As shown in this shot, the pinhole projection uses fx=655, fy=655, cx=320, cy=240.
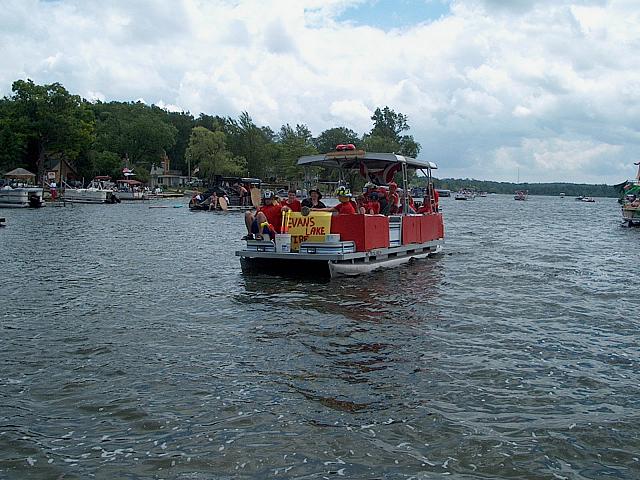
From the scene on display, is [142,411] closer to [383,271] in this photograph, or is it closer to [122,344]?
[122,344]

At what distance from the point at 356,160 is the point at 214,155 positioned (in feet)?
292

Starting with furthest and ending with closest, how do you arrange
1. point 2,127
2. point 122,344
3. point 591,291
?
point 2,127, point 591,291, point 122,344

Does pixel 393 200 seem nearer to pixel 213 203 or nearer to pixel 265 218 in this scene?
pixel 265 218

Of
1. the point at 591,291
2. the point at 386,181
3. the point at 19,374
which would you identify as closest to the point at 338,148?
the point at 386,181

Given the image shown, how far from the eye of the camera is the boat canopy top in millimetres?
18391

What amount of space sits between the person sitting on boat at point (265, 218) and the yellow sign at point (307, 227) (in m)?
0.61

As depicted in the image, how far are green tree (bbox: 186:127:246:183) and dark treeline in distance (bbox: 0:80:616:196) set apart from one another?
0.52ft

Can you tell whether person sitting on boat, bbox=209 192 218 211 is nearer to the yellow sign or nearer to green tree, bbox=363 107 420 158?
the yellow sign

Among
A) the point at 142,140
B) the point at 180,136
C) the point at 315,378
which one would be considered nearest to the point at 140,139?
the point at 142,140

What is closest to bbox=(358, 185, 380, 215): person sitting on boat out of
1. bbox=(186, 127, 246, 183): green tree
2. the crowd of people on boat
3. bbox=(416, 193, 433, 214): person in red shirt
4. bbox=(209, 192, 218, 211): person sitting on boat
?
the crowd of people on boat

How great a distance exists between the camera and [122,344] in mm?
9680

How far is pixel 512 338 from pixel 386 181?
1041 cm

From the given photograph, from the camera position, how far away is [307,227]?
1652 centimetres

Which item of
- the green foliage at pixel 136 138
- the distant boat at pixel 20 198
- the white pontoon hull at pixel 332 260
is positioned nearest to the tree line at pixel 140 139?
the green foliage at pixel 136 138
